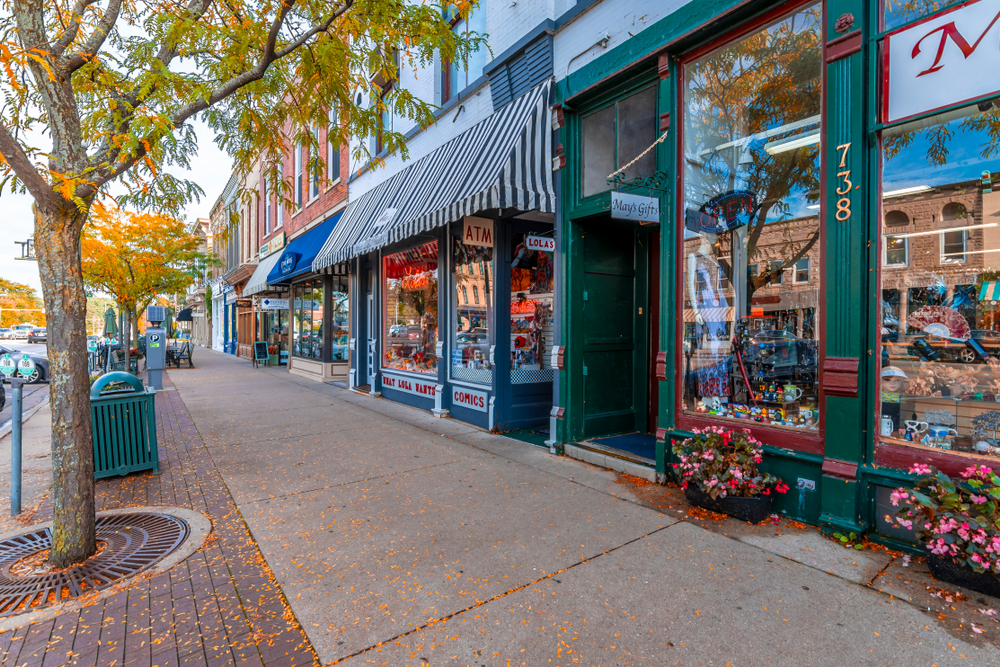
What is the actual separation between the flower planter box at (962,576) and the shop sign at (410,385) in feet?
23.1

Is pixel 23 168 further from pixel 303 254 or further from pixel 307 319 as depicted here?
pixel 307 319

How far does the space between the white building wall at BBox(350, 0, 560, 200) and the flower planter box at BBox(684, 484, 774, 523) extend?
A: 240 inches

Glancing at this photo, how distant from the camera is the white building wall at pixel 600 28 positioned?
547cm

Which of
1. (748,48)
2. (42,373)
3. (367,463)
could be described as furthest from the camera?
(42,373)

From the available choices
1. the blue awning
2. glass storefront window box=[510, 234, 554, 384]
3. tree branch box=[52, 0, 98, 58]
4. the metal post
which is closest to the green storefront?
glass storefront window box=[510, 234, 554, 384]

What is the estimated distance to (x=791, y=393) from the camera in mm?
4496

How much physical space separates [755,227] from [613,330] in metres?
2.29

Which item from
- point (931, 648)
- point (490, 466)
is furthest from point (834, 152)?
point (490, 466)

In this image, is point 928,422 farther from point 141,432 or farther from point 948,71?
point 141,432

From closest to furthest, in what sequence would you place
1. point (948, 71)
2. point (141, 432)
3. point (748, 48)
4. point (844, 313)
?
point (948, 71)
point (844, 313)
point (748, 48)
point (141, 432)

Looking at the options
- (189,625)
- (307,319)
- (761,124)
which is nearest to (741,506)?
(761,124)

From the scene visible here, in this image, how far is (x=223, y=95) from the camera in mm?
4238

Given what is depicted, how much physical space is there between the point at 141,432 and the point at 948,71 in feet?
25.6

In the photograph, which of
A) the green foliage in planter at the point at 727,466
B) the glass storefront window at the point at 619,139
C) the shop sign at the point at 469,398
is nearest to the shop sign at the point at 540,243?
the glass storefront window at the point at 619,139
